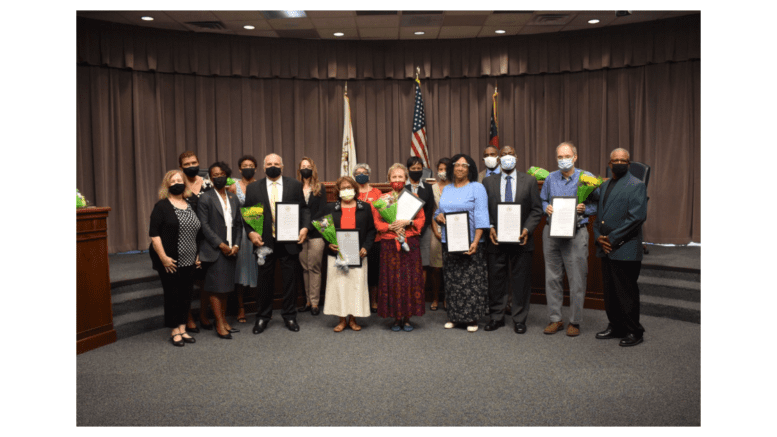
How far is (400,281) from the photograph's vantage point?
14.4 feet

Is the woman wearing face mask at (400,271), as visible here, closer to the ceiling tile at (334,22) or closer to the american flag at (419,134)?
the american flag at (419,134)

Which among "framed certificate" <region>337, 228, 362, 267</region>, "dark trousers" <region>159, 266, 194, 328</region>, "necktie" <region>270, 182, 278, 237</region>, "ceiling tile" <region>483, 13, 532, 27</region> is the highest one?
"ceiling tile" <region>483, 13, 532, 27</region>

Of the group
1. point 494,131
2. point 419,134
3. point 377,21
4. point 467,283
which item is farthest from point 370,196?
point 494,131

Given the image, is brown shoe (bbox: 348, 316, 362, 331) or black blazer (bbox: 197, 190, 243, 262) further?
brown shoe (bbox: 348, 316, 362, 331)

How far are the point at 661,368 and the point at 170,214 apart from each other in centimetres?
385

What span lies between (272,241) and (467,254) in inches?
68.8

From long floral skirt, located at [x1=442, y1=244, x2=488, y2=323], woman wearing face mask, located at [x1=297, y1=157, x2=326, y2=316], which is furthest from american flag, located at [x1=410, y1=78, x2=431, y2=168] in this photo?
long floral skirt, located at [x1=442, y1=244, x2=488, y2=323]

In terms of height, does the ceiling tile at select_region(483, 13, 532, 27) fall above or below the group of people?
above

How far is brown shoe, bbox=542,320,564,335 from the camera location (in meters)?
4.30

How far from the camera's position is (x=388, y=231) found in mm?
4391

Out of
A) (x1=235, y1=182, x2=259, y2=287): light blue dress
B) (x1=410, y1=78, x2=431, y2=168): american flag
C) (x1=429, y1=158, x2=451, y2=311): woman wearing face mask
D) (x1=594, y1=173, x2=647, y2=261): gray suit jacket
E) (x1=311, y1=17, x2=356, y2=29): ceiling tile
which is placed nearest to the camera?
(x1=594, y1=173, x2=647, y2=261): gray suit jacket

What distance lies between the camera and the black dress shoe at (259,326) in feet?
14.6

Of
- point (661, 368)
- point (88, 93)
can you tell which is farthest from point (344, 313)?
point (88, 93)

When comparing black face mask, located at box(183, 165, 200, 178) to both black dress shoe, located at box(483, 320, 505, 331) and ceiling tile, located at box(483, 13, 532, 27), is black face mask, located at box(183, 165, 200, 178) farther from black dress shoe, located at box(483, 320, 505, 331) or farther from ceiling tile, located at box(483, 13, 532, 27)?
ceiling tile, located at box(483, 13, 532, 27)
